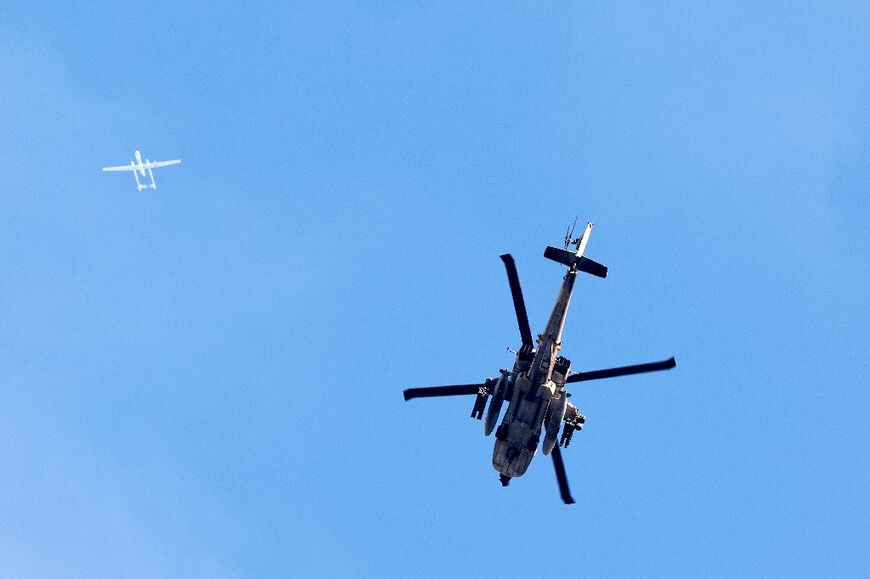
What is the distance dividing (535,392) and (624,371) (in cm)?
536

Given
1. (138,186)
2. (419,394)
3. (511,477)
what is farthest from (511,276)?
(138,186)

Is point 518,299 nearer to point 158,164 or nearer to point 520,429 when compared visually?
point 520,429

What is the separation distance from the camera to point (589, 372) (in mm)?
59188

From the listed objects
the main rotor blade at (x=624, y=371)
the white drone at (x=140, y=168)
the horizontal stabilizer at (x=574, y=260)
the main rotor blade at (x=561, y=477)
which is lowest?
the main rotor blade at (x=561, y=477)

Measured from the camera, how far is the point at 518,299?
5728 cm

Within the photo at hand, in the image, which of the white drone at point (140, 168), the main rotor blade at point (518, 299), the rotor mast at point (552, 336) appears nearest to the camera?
the main rotor blade at point (518, 299)

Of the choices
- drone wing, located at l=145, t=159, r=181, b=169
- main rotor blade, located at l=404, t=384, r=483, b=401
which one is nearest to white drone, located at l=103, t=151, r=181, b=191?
drone wing, located at l=145, t=159, r=181, b=169

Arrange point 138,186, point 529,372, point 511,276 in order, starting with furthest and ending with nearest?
point 138,186, point 529,372, point 511,276

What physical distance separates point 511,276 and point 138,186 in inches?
4436

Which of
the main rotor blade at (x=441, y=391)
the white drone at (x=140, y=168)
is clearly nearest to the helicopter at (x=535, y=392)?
the main rotor blade at (x=441, y=391)

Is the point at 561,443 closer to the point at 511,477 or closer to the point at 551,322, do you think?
the point at 511,477

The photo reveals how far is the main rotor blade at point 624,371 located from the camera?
2221 inches

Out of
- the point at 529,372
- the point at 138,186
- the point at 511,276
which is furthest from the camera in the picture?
the point at 138,186

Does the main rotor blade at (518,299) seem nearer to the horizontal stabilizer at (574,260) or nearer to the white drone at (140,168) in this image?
the horizontal stabilizer at (574,260)
